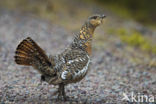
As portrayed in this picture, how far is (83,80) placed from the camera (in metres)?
8.80

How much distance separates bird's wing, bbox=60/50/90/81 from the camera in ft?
19.8

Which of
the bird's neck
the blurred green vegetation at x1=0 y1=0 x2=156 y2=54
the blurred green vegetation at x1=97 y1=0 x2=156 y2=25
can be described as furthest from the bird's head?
the blurred green vegetation at x1=97 y1=0 x2=156 y2=25

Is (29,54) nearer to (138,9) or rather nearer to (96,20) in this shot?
(96,20)

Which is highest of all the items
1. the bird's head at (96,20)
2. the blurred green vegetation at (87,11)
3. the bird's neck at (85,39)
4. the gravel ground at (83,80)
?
the blurred green vegetation at (87,11)

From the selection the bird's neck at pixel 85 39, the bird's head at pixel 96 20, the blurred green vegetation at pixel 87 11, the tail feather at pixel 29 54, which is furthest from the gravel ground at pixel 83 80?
the blurred green vegetation at pixel 87 11

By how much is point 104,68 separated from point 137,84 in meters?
1.92

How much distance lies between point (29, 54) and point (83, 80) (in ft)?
9.92

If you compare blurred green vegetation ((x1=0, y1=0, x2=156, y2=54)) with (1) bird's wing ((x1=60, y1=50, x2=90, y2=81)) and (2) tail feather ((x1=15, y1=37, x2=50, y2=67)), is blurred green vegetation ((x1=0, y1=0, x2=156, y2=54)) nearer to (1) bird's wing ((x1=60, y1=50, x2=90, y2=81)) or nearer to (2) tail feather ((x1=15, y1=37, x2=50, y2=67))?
(1) bird's wing ((x1=60, y1=50, x2=90, y2=81))

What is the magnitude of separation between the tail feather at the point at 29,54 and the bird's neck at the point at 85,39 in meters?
0.90

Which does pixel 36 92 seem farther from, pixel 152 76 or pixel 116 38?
pixel 116 38

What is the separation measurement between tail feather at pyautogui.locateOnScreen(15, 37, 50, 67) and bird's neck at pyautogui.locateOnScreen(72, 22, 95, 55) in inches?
35.3

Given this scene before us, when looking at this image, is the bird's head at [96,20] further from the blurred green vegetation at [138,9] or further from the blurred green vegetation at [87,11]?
the blurred green vegetation at [138,9]

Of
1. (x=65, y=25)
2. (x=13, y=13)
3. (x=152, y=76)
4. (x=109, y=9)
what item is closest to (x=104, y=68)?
(x=152, y=76)

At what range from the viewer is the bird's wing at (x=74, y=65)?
237 inches
